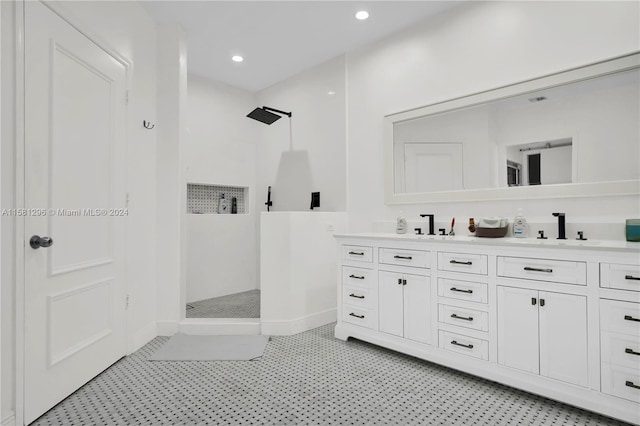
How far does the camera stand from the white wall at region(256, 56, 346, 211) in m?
3.84

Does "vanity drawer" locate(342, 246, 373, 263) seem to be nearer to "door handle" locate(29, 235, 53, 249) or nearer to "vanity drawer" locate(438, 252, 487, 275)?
"vanity drawer" locate(438, 252, 487, 275)

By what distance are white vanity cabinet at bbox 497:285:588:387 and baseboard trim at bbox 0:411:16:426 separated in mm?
2573

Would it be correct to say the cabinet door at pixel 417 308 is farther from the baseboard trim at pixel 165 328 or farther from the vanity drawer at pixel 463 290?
the baseboard trim at pixel 165 328

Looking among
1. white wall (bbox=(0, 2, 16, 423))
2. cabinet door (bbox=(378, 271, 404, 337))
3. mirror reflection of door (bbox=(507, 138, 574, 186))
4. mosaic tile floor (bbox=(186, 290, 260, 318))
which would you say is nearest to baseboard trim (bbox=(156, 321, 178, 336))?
mosaic tile floor (bbox=(186, 290, 260, 318))

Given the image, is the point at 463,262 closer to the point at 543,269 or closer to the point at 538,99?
the point at 543,269

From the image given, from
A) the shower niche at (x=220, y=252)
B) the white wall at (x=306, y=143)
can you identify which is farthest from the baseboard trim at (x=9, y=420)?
the white wall at (x=306, y=143)

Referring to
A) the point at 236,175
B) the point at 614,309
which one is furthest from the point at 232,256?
the point at 614,309

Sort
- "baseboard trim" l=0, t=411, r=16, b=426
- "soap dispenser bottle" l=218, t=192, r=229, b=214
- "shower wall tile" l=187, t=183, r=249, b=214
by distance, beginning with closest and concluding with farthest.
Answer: "baseboard trim" l=0, t=411, r=16, b=426 → "shower wall tile" l=187, t=183, r=249, b=214 → "soap dispenser bottle" l=218, t=192, r=229, b=214

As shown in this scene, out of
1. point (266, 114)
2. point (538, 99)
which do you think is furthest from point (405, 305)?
point (266, 114)

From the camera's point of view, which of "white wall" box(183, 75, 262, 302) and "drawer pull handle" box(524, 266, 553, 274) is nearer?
"drawer pull handle" box(524, 266, 553, 274)

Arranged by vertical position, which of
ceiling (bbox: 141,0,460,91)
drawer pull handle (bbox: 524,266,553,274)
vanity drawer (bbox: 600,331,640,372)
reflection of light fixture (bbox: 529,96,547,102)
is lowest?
vanity drawer (bbox: 600,331,640,372)

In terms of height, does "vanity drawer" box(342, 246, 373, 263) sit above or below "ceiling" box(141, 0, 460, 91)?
below

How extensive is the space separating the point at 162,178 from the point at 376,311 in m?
2.17

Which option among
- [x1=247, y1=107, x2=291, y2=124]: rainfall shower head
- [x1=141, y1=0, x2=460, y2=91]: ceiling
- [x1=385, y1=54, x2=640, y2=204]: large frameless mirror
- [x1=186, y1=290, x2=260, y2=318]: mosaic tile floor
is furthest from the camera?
[x1=247, y1=107, x2=291, y2=124]: rainfall shower head
